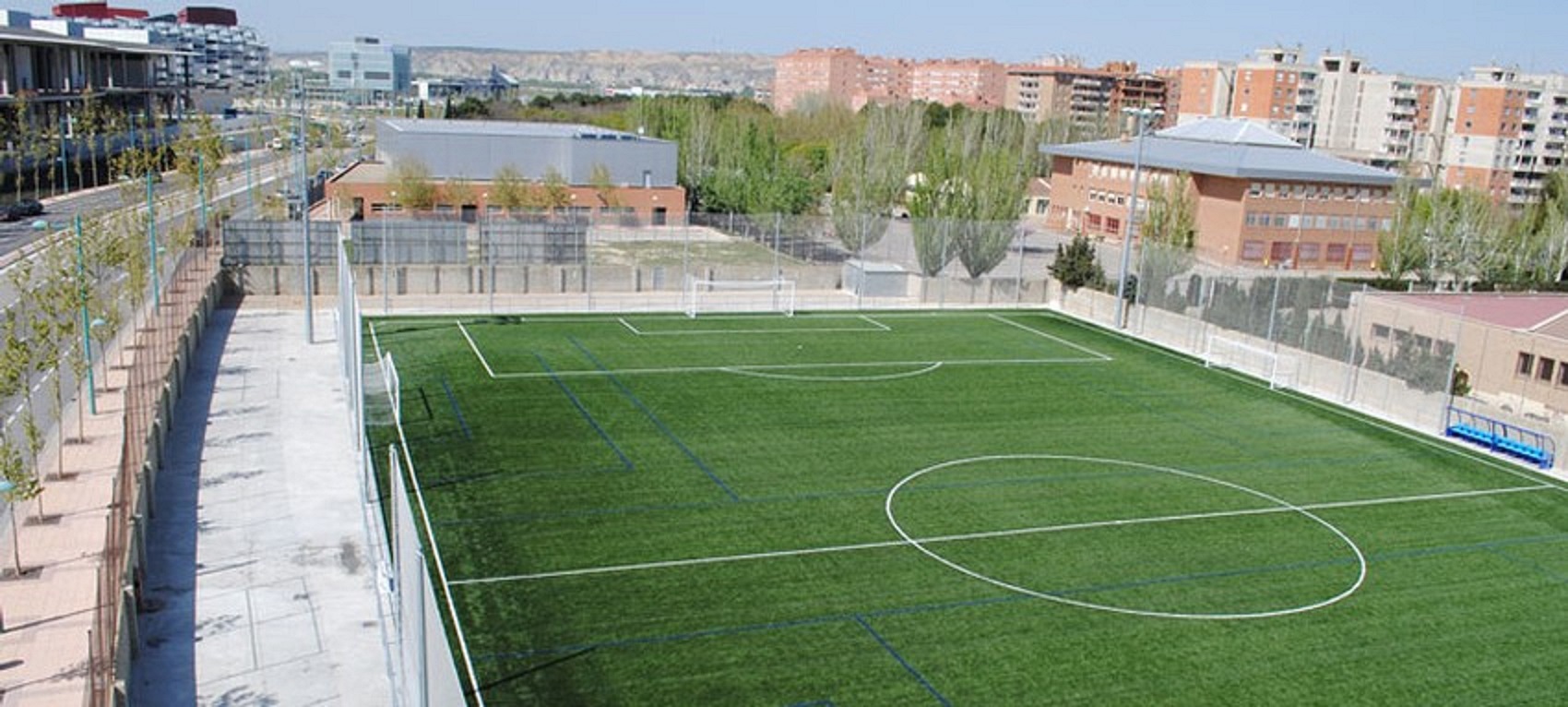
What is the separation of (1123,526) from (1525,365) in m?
17.7

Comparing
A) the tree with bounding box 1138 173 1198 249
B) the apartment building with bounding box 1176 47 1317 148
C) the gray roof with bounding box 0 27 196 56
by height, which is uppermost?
the apartment building with bounding box 1176 47 1317 148

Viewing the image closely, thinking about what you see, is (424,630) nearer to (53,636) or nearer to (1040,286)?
(53,636)

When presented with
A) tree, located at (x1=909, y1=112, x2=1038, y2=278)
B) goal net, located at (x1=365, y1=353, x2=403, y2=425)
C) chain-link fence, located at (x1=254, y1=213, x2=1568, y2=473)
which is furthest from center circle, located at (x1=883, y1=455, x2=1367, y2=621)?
tree, located at (x1=909, y1=112, x2=1038, y2=278)

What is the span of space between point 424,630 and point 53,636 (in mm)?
5828

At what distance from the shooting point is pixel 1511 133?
10488cm

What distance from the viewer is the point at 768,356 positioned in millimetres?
Result: 29203

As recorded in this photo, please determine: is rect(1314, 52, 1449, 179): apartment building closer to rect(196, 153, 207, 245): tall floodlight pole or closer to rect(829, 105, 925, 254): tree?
rect(829, 105, 925, 254): tree

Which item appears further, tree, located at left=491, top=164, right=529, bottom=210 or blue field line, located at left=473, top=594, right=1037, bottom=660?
tree, located at left=491, top=164, right=529, bottom=210

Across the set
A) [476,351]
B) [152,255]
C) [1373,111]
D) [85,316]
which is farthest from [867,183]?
[1373,111]

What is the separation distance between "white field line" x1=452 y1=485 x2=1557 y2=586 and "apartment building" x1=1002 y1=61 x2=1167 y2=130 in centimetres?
13522

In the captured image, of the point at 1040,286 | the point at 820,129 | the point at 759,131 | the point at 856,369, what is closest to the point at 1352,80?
the point at 820,129

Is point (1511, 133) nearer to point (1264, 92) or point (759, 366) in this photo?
point (1264, 92)

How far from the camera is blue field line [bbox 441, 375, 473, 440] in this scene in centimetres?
2138

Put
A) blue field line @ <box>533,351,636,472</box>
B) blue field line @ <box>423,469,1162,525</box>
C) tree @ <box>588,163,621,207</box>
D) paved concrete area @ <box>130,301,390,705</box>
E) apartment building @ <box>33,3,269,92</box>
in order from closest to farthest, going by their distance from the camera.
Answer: paved concrete area @ <box>130,301,390,705</box> < blue field line @ <box>423,469,1162,525</box> < blue field line @ <box>533,351,636,472</box> < tree @ <box>588,163,621,207</box> < apartment building @ <box>33,3,269,92</box>
